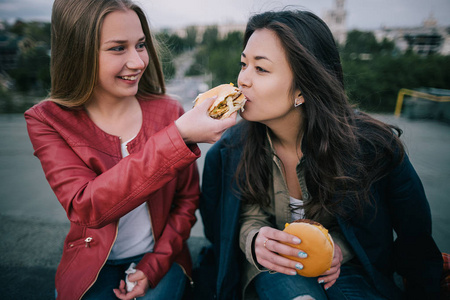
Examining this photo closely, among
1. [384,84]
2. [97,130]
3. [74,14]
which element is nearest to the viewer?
[74,14]

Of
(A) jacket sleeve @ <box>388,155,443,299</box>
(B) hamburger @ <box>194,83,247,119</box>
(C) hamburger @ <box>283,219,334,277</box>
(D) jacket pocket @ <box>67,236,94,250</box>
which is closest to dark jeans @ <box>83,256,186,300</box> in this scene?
(D) jacket pocket @ <box>67,236,94,250</box>

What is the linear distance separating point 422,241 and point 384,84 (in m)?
38.5

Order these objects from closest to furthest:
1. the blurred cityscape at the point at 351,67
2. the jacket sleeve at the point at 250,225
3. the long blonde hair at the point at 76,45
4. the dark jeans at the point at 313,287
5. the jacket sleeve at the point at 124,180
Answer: the jacket sleeve at the point at 124,180
the long blonde hair at the point at 76,45
the dark jeans at the point at 313,287
the jacket sleeve at the point at 250,225
the blurred cityscape at the point at 351,67

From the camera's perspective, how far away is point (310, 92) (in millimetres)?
1768

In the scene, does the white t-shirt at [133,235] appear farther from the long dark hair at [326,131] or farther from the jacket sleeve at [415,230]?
the jacket sleeve at [415,230]

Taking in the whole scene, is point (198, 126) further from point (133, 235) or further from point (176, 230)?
point (133, 235)

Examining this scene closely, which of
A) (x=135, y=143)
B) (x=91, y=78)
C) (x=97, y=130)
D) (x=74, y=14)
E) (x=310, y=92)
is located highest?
(x=74, y=14)

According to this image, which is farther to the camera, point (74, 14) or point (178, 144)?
point (74, 14)

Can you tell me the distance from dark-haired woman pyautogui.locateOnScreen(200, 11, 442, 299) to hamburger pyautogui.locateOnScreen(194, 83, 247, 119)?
0.30 feet

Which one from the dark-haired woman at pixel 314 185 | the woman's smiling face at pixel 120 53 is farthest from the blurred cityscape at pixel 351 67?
the dark-haired woman at pixel 314 185

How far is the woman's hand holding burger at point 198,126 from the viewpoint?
1418 mm

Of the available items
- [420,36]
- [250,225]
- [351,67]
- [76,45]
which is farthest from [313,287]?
[420,36]

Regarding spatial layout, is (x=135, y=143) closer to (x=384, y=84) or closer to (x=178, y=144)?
(x=178, y=144)

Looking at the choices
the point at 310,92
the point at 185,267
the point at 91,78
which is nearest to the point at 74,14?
the point at 91,78
